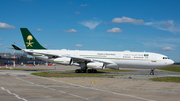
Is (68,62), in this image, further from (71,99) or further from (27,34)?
(71,99)

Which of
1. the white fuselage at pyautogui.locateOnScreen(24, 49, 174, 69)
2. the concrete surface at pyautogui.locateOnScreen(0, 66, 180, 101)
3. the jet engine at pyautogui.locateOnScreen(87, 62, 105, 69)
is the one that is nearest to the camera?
the concrete surface at pyautogui.locateOnScreen(0, 66, 180, 101)

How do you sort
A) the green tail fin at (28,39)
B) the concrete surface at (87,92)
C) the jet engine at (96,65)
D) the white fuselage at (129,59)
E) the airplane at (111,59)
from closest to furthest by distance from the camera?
the concrete surface at (87,92), the jet engine at (96,65), the airplane at (111,59), the white fuselage at (129,59), the green tail fin at (28,39)

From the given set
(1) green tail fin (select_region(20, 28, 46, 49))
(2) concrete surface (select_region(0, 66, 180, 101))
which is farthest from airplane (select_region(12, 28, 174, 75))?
(2) concrete surface (select_region(0, 66, 180, 101))

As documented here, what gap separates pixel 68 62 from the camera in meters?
34.2

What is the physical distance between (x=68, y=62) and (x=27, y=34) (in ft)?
41.7

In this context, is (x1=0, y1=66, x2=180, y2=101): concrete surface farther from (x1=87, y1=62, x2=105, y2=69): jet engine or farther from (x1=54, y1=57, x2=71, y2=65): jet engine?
(x1=54, y1=57, x2=71, y2=65): jet engine

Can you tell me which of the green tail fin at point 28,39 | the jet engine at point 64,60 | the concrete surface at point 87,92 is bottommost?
the concrete surface at point 87,92

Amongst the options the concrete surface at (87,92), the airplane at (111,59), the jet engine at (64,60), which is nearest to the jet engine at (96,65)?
the airplane at (111,59)

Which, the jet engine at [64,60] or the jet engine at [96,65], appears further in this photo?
the jet engine at [64,60]

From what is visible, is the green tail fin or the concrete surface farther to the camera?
the green tail fin

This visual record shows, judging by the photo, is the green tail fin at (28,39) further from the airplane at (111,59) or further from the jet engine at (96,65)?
the jet engine at (96,65)

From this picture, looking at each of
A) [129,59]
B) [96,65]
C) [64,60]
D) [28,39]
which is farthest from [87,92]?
[28,39]


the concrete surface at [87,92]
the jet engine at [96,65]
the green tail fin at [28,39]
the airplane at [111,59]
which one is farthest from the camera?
the green tail fin at [28,39]

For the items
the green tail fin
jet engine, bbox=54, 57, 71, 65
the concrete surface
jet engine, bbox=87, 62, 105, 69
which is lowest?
the concrete surface
